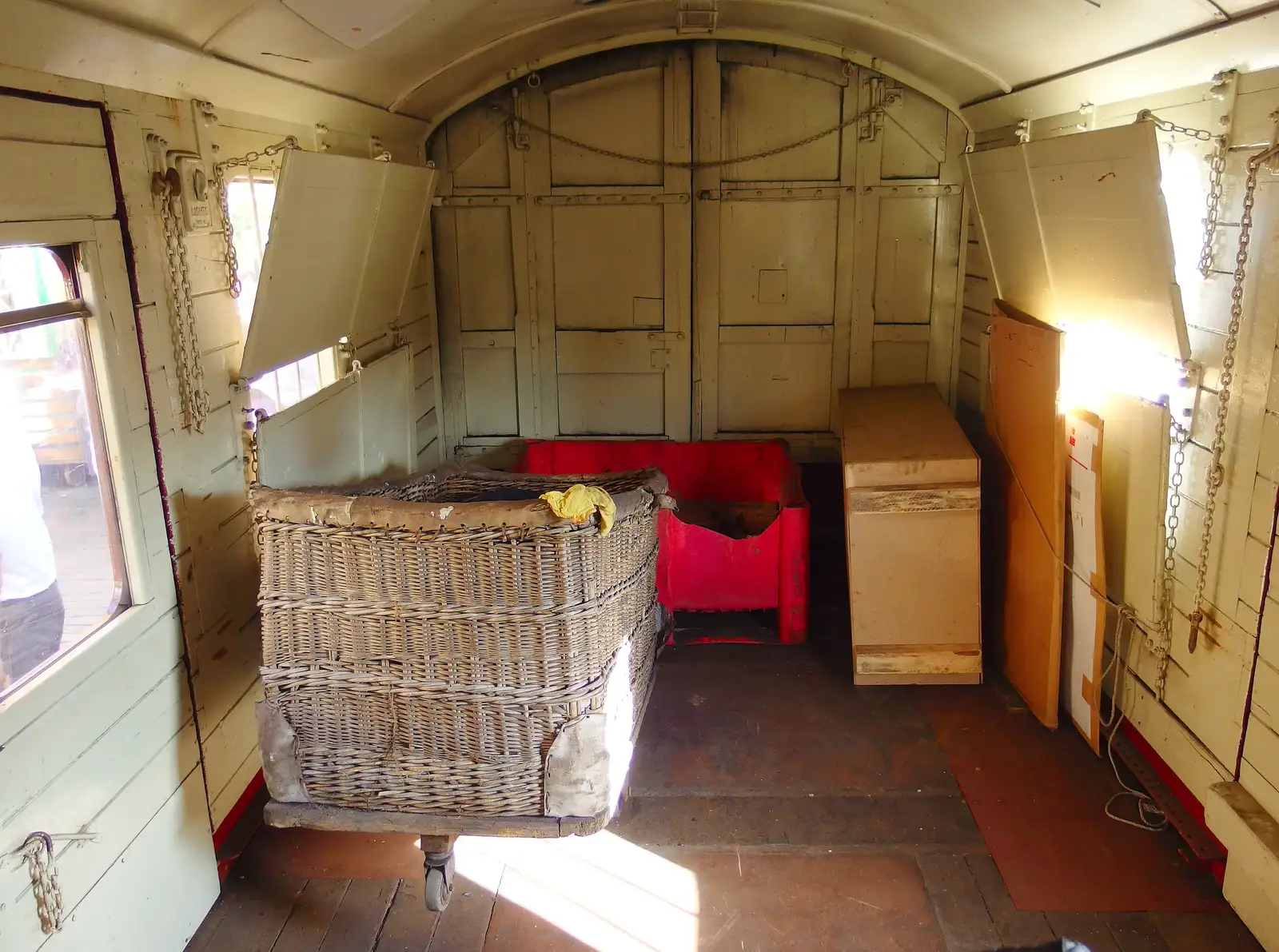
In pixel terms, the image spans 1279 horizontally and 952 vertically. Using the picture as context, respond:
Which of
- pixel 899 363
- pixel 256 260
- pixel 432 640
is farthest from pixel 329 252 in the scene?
pixel 899 363

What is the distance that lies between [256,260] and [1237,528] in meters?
3.23

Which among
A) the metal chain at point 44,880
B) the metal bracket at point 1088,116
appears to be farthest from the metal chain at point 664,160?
the metal chain at point 44,880

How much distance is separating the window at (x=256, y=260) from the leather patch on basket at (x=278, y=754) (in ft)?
3.33

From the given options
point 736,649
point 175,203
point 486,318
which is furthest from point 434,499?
point 486,318

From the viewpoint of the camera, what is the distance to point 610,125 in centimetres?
500

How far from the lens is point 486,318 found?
5.27 m

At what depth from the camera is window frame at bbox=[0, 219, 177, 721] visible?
2145 mm

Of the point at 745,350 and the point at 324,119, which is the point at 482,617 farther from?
the point at 745,350

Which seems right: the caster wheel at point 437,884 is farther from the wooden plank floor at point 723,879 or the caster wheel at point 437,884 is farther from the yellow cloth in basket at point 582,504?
the yellow cloth in basket at point 582,504

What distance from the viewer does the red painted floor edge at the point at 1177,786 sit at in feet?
9.20

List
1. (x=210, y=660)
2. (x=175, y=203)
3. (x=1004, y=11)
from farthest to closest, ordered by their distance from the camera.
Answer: (x=1004, y=11) → (x=210, y=660) → (x=175, y=203)

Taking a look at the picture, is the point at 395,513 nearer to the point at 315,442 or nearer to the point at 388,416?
the point at 315,442

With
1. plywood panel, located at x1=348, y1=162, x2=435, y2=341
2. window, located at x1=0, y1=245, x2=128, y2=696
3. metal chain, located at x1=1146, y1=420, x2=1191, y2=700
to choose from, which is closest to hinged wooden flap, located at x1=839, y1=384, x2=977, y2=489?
metal chain, located at x1=1146, y1=420, x2=1191, y2=700

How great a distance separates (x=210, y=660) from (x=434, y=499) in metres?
0.97
